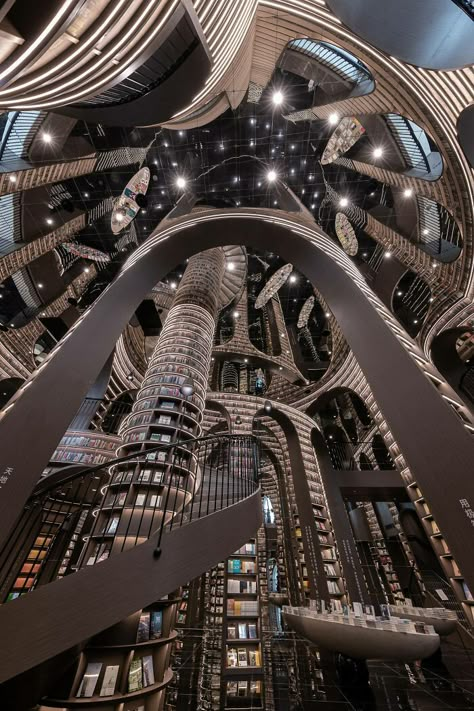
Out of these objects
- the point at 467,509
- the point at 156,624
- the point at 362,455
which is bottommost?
the point at 156,624

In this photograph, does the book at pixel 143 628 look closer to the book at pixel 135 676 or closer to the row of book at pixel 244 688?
the book at pixel 135 676

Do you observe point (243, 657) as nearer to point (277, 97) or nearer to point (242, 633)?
Result: point (242, 633)

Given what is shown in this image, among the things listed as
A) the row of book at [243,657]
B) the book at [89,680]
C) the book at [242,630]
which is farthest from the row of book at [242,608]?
the book at [89,680]

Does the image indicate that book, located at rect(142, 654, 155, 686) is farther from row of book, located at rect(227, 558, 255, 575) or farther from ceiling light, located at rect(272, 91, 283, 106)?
ceiling light, located at rect(272, 91, 283, 106)

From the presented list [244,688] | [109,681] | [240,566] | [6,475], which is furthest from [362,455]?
[6,475]

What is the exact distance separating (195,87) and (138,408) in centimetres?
641

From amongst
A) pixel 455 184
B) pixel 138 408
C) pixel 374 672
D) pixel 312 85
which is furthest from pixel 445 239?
pixel 374 672

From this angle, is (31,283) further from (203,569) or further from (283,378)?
(283,378)

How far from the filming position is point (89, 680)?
2.76m

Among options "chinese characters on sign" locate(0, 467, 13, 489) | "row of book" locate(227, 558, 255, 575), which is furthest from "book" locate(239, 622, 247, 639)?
"chinese characters on sign" locate(0, 467, 13, 489)

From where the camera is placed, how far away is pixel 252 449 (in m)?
5.04

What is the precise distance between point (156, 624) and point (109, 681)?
2.28 ft

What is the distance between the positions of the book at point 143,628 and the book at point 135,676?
180 mm

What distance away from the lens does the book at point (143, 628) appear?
3.25 m
